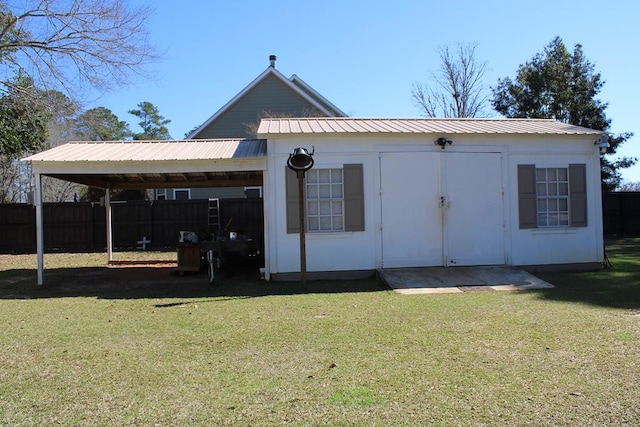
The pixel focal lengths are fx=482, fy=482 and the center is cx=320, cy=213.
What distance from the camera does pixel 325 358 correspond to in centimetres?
476

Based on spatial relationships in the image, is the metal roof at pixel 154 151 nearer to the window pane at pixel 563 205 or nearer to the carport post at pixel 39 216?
the carport post at pixel 39 216

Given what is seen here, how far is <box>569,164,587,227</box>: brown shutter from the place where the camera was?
34.2 feet

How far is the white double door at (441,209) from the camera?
997 centimetres

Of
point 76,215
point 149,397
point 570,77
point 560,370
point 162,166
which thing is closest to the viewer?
point 149,397

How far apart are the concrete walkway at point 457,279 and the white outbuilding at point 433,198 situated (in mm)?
286

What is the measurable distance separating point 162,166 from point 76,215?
956cm

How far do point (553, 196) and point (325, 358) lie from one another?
776cm

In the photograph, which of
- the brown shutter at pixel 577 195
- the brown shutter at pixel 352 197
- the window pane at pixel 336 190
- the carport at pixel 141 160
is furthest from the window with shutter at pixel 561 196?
the carport at pixel 141 160

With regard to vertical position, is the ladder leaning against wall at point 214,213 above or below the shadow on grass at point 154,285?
above

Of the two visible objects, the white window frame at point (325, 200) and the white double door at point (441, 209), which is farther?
the white double door at point (441, 209)

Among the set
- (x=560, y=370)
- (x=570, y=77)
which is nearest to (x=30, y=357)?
(x=560, y=370)

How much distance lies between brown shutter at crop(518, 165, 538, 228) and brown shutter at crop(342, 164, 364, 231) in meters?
3.45

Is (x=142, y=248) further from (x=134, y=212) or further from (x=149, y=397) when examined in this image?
(x=149, y=397)

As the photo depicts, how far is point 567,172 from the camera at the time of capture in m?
10.4
